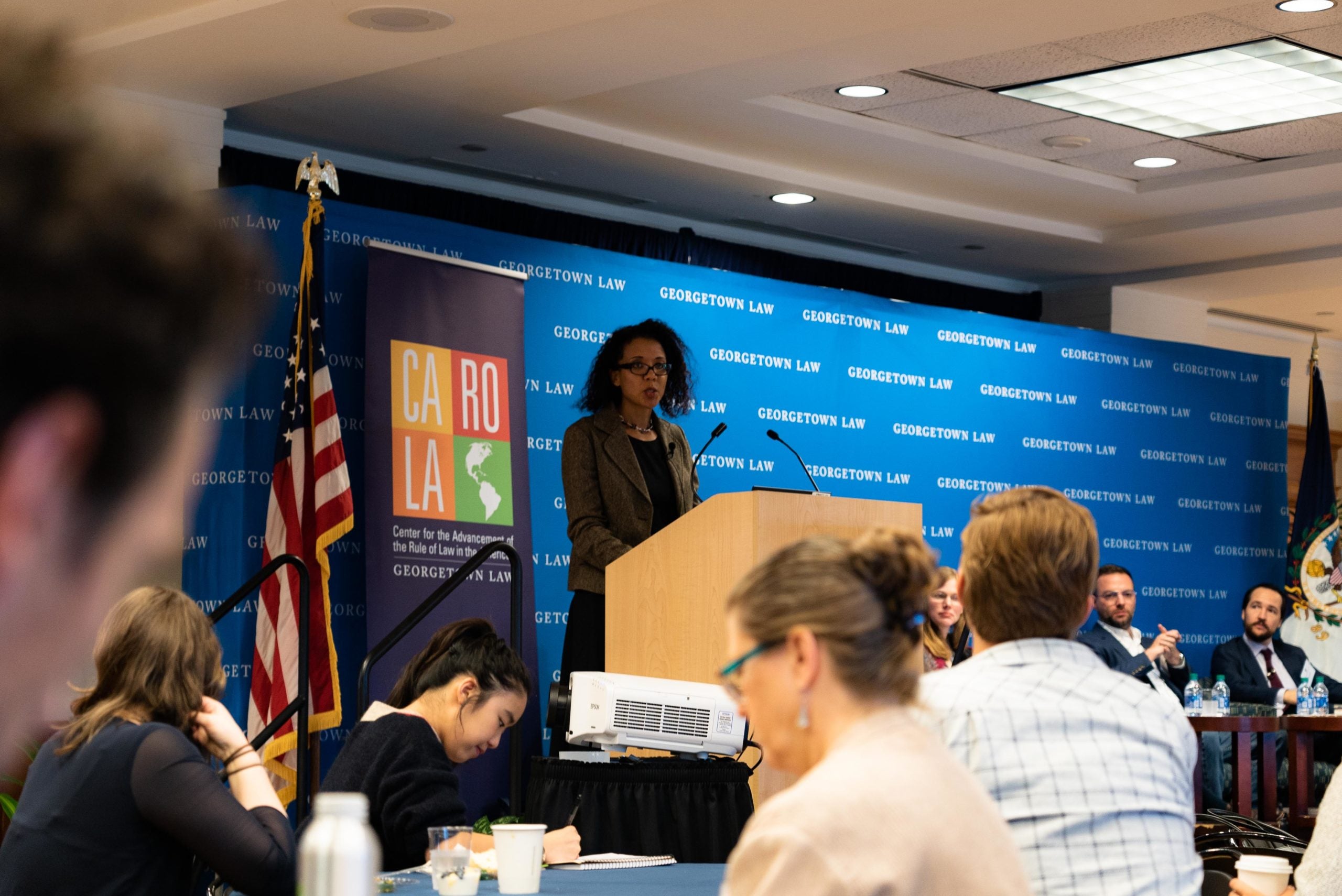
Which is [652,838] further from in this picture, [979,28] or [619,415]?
[979,28]

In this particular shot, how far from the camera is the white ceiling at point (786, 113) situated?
5.05m

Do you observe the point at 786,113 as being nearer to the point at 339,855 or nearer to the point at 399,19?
the point at 399,19

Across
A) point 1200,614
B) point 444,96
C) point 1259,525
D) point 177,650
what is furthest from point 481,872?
point 1259,525

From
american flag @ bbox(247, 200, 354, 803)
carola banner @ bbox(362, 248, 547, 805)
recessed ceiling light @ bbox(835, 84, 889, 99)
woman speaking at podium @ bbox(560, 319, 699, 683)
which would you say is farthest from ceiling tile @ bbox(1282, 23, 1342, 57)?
Result: american flag @ bbox(247, 200, 354, 803)

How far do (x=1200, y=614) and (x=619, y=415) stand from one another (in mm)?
4861

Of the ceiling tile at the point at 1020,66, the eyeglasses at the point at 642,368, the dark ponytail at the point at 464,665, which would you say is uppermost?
the ceiling tile at the point at 1020,66

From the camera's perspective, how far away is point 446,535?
5.72 m

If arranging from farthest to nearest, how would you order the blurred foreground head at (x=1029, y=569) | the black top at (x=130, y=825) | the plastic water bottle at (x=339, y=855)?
the black top at (x=130, y=825), the blurred foreground head at (x=1029, y=569), the plastic water bottle at (x=339, y=855)

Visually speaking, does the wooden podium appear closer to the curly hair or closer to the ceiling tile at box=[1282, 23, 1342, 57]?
the curly hair

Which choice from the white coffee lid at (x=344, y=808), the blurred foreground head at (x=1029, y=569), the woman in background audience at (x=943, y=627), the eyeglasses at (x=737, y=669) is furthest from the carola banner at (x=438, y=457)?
the white coffee lid at (x=344, y=808)

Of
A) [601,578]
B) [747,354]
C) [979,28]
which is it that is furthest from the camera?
[747,354]

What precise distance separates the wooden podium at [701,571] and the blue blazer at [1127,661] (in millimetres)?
1969

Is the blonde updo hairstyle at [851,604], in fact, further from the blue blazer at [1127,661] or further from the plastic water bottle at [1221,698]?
the plastic water bottle at [1221,698]

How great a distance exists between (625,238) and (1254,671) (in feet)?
12.4
